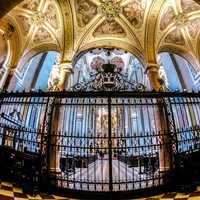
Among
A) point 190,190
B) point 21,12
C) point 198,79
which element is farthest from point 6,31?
point 190,190

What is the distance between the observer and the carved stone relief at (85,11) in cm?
1250

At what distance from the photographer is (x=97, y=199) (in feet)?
14.2

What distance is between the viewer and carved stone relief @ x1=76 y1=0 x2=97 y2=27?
12.5 meters

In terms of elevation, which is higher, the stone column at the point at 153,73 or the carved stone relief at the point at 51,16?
the carved stone relief at the point at 51,16

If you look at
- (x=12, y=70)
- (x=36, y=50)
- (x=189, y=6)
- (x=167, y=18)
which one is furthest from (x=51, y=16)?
(x=189, y=6)

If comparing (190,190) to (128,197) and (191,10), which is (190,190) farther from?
(191,10)

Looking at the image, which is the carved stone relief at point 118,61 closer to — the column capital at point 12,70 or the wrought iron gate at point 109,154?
the column capital at point 12,70

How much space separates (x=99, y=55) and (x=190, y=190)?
16858 mm

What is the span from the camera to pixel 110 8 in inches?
501

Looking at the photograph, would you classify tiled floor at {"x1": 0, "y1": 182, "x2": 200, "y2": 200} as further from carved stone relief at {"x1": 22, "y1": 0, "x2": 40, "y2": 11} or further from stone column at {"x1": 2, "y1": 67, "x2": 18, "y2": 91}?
carved stone relief at {"x1": 22, "y1": 0, "x2": 40, "y2": 11}

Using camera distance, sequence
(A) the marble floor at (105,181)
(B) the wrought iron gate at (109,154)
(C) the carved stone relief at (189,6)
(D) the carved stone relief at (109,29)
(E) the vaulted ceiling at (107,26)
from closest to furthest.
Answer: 1. (A) the marble floor at (105,181)
2. (B) the wrought iron gate at (109,154)
3. (C) the carved stone relief at (189,6)
4. (E) the vaulted ceiling at (107,26)
5. (D) the carved stone relief at (109,29)

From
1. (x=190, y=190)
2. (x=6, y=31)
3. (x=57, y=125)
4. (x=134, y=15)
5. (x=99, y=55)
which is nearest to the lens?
(x=190, y=190)

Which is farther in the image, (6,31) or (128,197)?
(6,31)

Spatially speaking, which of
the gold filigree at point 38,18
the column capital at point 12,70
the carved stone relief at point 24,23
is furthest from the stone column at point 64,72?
the carved stone relief at point 24,23
